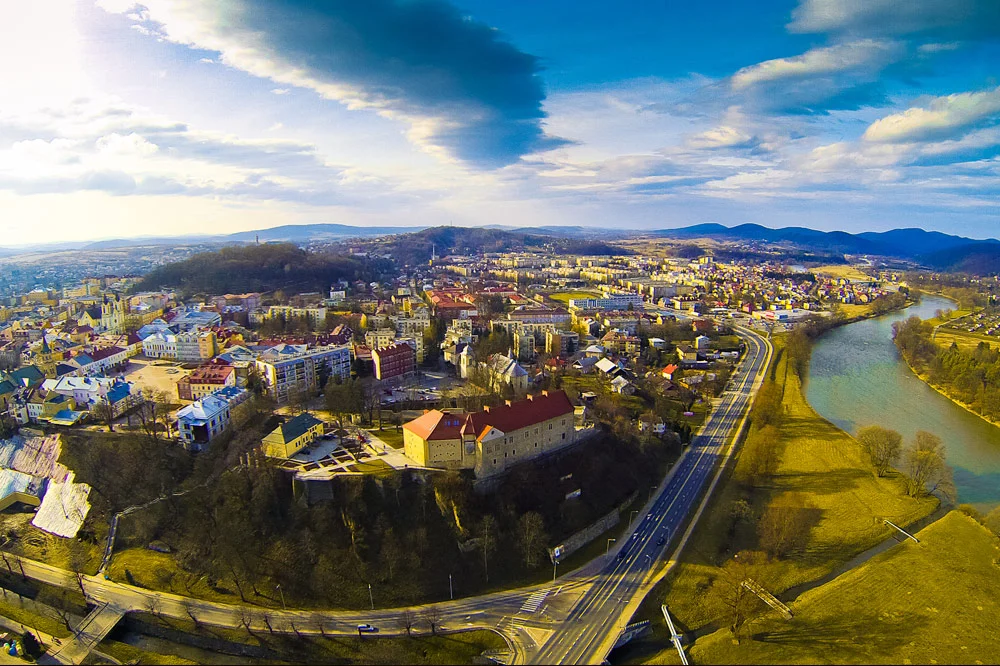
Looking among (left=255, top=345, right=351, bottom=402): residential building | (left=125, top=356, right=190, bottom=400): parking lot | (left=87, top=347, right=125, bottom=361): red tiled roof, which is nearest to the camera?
(left=255, top=345, right=351, bottom=402): residential building

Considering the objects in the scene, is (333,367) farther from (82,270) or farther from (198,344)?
(82,270)

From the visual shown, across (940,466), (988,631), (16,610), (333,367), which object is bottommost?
(16,610)

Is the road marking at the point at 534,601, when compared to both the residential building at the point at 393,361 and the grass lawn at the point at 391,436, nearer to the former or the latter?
the grass lawn at the point at 391,436

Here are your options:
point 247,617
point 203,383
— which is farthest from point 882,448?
point 203,383

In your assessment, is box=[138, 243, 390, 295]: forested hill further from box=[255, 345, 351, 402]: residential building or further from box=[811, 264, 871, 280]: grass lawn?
box=[811, 264, 871, 280]: grass lawn

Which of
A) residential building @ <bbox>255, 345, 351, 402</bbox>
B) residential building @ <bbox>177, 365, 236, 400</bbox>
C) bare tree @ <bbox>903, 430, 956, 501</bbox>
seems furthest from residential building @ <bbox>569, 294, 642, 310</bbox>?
residential building @ <bbox>177, 365, 236, 400</bbox>

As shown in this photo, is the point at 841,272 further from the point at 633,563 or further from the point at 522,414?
the point at 633,563

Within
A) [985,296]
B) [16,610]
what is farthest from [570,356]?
[985,296]

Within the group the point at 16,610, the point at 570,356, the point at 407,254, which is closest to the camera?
the point at 16,610
